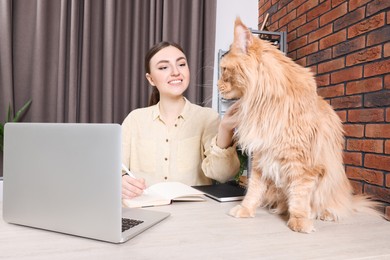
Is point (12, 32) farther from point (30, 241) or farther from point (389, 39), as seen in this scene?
point (389, 39)

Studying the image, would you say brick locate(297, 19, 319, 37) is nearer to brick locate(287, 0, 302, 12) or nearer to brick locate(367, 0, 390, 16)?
brick locate(287, 0, 302, 12)

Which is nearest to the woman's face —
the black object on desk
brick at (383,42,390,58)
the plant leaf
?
the black object on desk

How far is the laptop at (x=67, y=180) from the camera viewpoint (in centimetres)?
69

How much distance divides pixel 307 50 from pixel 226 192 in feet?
3.96

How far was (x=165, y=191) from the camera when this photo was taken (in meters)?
1.17

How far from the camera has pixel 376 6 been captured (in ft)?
4.03

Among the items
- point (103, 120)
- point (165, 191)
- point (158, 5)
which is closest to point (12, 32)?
point (103, 120)

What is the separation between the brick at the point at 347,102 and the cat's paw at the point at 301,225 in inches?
29.2

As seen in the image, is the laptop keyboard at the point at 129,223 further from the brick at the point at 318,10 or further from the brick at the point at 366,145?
the brick at the point at 318,10

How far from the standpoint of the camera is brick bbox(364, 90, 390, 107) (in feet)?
3.74

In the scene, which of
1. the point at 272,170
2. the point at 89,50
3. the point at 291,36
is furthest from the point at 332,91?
the point at 89,50

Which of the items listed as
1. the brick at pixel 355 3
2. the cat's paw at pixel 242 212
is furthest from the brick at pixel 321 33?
the cat's paw at pixel 242 212

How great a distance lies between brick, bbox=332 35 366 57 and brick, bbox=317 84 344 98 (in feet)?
0.53

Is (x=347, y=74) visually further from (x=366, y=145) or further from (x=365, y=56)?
(x=366, y=145)
